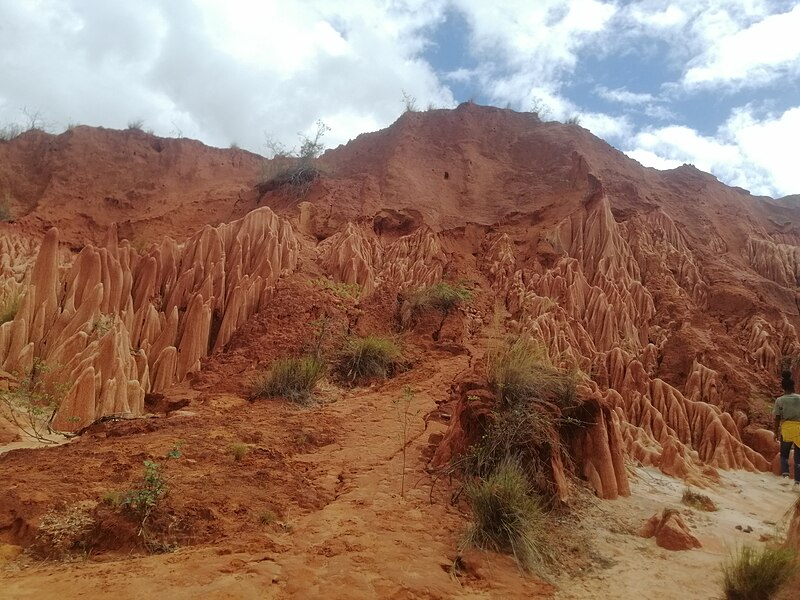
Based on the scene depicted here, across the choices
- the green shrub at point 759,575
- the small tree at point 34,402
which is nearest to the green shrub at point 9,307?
the small tree at point 34,402

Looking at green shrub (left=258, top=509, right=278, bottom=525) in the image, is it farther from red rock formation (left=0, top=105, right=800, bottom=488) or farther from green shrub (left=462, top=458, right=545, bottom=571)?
red rock formation (left=0, top=105, right=800, bottom=488)

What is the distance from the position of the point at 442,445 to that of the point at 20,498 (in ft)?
→ 13.3

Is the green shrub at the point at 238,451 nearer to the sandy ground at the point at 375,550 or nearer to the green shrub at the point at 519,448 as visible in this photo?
the sandy ground at the point at 375,550

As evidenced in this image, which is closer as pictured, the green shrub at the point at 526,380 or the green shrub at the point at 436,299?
the green shrub at the point at 526,380

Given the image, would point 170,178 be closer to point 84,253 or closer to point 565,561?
point 84,253

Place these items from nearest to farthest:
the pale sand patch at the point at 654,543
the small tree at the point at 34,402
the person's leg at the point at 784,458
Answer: the pale sand patch at the point at 654,543 < the small tree at the point at 34,402 < the person's leg at the point at 784,458

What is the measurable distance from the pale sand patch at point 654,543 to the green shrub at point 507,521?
35 centimetres

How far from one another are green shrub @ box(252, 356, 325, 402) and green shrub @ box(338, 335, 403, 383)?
1482 millimetres

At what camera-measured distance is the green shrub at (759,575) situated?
3521 millimetres

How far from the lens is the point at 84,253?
12.6m

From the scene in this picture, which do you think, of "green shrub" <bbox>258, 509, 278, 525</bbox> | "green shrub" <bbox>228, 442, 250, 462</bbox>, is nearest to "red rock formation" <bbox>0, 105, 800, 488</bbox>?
"green shrub" <bbox>258, 509, 278, 525</bbox>

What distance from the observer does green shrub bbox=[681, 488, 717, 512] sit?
644 centimetres

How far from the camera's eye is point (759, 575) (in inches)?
142

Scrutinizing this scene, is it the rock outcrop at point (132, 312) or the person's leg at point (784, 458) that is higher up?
the rock outcrop at point (132, 312)
